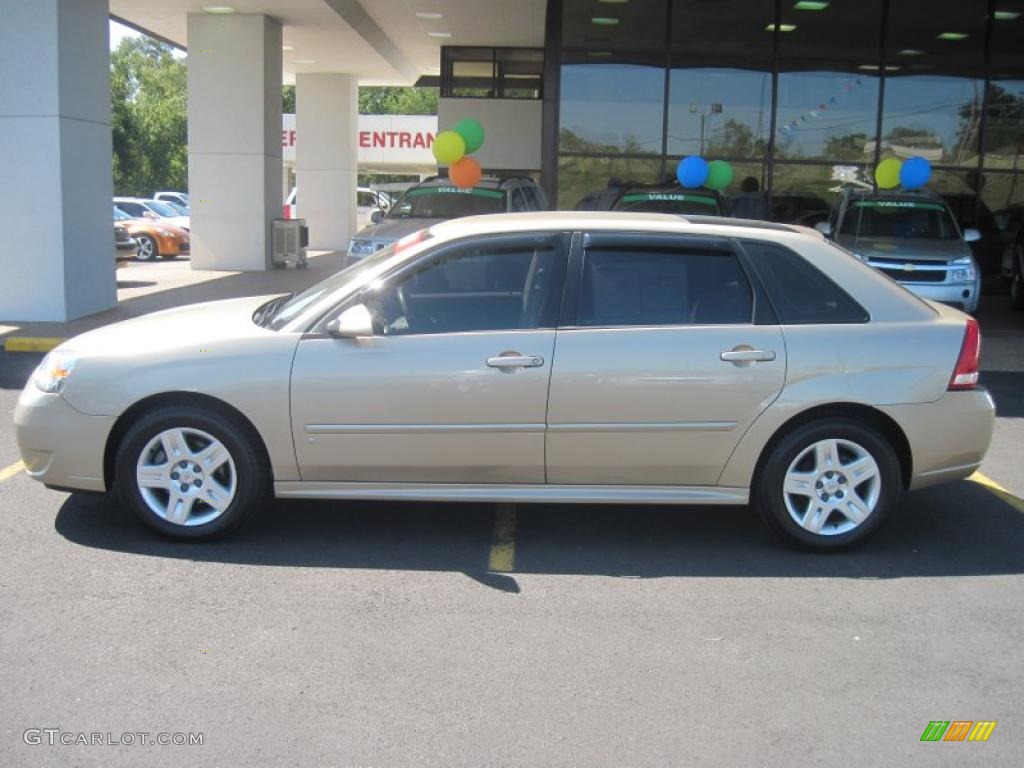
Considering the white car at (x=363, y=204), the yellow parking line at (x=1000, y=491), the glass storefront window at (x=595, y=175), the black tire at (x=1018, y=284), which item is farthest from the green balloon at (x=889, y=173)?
the white car at (x=363, y=204)

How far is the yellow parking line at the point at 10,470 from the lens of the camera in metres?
6.52

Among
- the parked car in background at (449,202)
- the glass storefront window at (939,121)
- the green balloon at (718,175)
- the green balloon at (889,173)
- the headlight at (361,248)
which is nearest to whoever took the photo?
the headlight at (361,248)

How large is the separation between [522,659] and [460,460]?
1.36m

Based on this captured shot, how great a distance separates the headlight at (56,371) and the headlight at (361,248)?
7.72m

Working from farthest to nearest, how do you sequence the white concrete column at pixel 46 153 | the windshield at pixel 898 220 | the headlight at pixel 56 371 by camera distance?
the windshield at pixel 898 220 < the white concrete column at pixel 46 153 < the headlight at pixel 56 371

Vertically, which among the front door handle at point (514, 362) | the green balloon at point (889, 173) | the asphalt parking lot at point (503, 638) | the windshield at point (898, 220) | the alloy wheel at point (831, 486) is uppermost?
the green balloon at point (889, 173)

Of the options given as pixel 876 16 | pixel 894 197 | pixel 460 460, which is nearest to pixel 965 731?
pixel 460 460

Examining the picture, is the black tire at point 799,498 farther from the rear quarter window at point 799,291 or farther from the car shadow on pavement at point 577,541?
the rear quarter window at point 799,291

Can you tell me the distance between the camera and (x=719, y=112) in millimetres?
19250

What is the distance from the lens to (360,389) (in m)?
5.36

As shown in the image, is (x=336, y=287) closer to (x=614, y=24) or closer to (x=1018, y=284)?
(x=1018, y=284)

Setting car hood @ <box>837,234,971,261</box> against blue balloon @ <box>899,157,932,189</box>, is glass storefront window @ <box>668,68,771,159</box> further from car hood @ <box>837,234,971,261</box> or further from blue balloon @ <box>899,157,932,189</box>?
car hood @ <box>837,234,971,261</box>

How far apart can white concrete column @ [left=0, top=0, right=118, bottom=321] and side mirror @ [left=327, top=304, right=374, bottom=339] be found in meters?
8.29

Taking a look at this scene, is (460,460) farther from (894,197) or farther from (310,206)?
(310,206)
